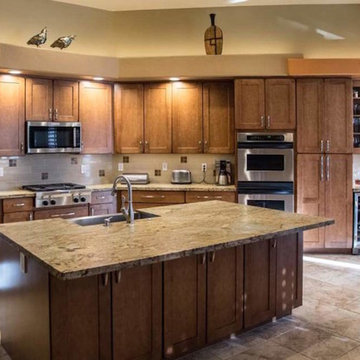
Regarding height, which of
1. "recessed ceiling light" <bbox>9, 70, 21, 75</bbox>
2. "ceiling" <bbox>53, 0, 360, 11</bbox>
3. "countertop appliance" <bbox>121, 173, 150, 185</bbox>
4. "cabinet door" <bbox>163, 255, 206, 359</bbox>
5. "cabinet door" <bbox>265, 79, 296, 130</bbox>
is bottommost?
"cabinet door" <bbox>163, 255, 206, 359</bbox>

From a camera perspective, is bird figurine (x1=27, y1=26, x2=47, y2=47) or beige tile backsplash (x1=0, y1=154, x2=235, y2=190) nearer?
bird figurine (x1=27, y1=26, x2=47, y2=47)

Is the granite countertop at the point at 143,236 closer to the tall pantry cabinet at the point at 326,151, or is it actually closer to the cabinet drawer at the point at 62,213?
the cabinet drawer at the point at 62,213

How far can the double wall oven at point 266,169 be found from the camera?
17.9 ft

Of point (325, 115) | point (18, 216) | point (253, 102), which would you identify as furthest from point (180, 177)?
point (18, 216)

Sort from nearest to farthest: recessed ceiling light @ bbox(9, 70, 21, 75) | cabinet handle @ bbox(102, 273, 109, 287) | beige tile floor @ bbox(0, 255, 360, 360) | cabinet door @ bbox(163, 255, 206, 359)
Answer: cabinet handle @ bbox(102, 273, 109, 287)
cabinet door @ bbox(163, 255, 206, 359)
beige tile floor @ bbox(0, 255, 360, 360)
recessed ceiling light @ bbox(9, 70, 21, 75)

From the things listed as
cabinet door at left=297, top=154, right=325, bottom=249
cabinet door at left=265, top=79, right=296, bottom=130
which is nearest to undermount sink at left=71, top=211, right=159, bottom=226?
cabinet door at left=265, top=79, right=296, bottom=130

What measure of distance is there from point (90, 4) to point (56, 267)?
14.7ft

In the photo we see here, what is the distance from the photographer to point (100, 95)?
18.6 feet

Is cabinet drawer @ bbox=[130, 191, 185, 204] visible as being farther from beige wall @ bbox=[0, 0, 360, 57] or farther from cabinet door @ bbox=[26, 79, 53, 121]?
beige wall @ bbox=[0, 0, 360, 57]

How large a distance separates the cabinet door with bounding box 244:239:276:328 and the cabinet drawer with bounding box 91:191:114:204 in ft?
8.92

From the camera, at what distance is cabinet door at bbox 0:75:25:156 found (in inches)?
197

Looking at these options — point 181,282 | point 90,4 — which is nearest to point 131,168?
point 90,4

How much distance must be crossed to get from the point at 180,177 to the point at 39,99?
6.74 feet

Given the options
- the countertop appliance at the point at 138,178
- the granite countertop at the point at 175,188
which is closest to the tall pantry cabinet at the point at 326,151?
the granite countertop at the point at 175,188
